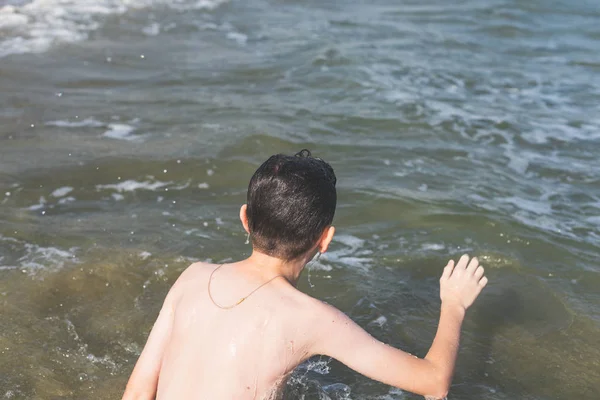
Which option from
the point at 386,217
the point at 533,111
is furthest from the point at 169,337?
the point at 533,111

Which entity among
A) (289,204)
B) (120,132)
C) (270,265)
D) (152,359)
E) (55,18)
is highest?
(289,204)

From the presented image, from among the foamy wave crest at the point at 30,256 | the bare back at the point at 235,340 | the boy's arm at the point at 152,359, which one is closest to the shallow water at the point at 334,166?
the foamy wave crest at the point at 30,256

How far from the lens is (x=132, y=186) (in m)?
5.65

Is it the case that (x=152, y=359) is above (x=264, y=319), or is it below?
below

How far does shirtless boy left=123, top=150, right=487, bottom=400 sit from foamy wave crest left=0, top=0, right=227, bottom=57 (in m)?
6.35

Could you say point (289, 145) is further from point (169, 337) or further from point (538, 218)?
point (169, 337)

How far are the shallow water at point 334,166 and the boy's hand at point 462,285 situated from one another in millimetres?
655

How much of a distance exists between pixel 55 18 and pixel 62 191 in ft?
18.3

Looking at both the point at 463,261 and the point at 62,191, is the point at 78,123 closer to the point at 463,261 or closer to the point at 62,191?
the point at 62,191

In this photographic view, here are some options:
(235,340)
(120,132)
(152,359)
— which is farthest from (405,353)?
(120,132)

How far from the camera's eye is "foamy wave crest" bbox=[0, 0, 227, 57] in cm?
902

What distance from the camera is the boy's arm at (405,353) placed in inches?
114

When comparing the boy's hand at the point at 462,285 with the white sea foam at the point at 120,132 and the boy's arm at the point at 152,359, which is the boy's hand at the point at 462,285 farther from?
the white sea foam at the point at 120,132

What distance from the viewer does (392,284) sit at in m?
4.62
